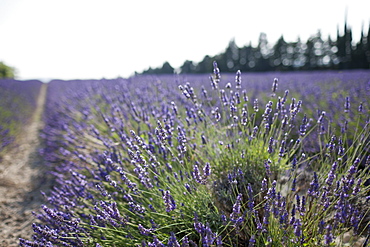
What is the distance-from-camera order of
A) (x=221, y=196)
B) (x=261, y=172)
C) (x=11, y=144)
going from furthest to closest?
(x=11, y=144), (x=261, y=172), (x=221, y=196)

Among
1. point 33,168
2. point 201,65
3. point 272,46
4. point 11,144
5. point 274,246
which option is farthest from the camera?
point 272,46

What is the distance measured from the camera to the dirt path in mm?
2059

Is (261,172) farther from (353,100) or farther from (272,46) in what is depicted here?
(272,46)

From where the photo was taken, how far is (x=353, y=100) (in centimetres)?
388

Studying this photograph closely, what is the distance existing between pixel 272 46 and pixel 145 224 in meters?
22.7

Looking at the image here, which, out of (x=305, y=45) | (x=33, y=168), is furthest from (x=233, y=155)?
(x=305, y=45)

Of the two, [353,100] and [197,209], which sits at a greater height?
[353,100]

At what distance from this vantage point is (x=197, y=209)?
1.40 meters

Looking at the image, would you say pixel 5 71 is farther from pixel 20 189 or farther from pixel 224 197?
pixel 224 197

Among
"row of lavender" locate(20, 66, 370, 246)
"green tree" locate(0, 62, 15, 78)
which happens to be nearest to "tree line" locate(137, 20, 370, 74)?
"green tree" locate(0, 62, 15, 78)

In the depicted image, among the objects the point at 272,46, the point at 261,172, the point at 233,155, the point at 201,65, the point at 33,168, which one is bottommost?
the point at 33,168

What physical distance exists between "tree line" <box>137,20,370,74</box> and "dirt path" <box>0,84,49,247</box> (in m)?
14.1

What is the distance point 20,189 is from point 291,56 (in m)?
21.9

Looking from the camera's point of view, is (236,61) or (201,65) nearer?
(201,65)
